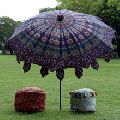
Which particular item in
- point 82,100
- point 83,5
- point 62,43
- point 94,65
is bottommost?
point 83,5

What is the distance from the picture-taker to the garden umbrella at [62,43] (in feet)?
29.9

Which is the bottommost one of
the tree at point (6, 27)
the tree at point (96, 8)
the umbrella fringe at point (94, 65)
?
the tree at point (6, 27)

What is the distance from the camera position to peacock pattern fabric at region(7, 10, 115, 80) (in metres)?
9.12

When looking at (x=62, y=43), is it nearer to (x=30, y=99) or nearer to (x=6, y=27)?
(x=30, y=99)

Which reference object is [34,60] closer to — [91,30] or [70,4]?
[91,30]

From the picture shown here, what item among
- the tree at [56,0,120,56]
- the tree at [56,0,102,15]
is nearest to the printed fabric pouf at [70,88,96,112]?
the tree at [56,0,120,56]

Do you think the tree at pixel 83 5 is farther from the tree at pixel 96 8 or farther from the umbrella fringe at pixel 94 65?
the umbrella fringe at pixel 94 65

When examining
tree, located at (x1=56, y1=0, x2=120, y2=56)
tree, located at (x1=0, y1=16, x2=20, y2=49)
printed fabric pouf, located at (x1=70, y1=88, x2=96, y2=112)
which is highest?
printed fabric pouf, located at (x1=70, y1=88, x2=96, y2=112)

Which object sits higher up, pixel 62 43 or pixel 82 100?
pixel 62 43

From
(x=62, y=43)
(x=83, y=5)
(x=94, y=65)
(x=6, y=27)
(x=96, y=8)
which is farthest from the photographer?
(x=6, y=27)

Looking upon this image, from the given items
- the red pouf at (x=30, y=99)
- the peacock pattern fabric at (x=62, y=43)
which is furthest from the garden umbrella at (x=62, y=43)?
the red pouf at (x=30, y=99)

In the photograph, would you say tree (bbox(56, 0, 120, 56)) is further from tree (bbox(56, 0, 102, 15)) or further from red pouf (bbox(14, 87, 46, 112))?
red pouf (bbox(14, 87, 46, 112))

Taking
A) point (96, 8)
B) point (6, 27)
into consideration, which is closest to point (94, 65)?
point (96, 8)

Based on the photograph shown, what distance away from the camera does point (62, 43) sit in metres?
9.16
